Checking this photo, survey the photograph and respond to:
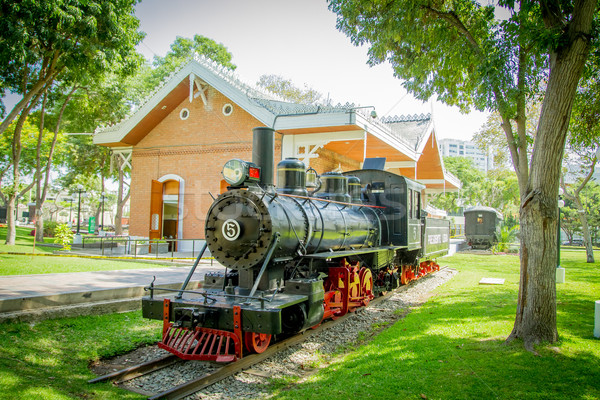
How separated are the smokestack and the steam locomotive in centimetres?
2

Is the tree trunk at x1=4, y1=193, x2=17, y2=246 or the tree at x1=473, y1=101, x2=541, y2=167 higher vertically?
the tree at x1=473, y1=101, x2=541, y2=167

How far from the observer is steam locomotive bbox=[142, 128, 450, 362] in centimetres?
537

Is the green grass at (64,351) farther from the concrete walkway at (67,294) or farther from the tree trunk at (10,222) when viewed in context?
the tree trunk at (10,222)

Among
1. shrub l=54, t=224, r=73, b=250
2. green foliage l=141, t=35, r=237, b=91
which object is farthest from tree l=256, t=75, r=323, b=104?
shrub l=54, t=224, r=73, b=250

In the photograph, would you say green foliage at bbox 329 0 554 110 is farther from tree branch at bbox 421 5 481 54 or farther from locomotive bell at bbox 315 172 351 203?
locomotive bell at bbox 315 172 351 203

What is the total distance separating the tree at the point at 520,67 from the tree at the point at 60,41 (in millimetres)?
7322

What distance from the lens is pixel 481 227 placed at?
2961 centimetres

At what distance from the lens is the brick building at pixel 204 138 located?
624 inches

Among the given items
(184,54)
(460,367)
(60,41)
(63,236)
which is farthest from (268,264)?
(184,54)

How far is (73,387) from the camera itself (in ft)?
15.1

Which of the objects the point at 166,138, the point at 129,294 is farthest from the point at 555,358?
the point at 166,138

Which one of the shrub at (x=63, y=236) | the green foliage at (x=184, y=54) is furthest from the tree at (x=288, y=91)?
the shrub at (x=63, y=236)

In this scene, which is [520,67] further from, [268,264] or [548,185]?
[268,264]

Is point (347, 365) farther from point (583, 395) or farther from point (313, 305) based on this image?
point (583, 395)
